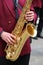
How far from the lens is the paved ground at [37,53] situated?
19.9 ft

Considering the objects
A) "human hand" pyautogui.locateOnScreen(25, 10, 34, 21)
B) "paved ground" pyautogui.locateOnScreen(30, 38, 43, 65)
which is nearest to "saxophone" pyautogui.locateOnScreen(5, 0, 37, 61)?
"human hand" pyautogui.locateOnScreen(25, 10, 34, 21)

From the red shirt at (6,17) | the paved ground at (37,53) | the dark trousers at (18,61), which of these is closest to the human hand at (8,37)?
the red shirt at (6,17)

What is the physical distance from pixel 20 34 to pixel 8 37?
0.85ft

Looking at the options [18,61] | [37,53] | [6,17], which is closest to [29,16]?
[6,17]

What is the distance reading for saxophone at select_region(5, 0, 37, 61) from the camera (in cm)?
291

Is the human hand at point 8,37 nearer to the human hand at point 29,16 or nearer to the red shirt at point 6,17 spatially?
the red shirt at point 6,17

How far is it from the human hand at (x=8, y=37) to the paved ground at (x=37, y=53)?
320 cm

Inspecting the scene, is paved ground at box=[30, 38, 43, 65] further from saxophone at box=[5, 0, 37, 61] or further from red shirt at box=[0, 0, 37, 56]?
red shirt at box=[0, 0, 37, 56]

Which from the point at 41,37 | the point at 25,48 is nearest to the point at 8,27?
the point at 25,48

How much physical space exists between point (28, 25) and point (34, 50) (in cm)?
410

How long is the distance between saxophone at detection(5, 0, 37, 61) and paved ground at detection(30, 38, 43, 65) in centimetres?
300

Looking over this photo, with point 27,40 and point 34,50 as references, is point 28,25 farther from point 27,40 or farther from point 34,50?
point 34,50

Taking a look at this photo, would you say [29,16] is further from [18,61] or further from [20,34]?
[18,61]

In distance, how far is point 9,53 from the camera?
9.78ft
